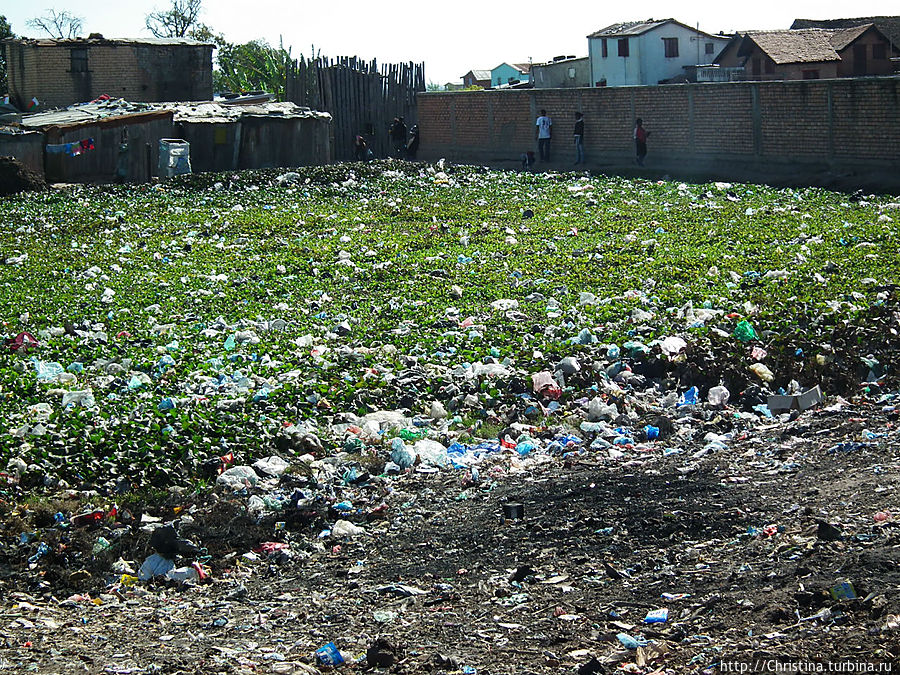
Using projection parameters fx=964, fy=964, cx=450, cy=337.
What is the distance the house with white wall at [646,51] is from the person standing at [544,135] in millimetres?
36665

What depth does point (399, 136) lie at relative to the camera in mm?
27781

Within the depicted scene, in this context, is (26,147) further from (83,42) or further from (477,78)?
(477,78)

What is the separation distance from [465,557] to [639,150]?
1880 cm

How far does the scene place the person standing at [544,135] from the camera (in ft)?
78.7

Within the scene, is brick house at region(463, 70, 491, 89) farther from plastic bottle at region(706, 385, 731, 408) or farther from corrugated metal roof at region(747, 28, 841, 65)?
plastic bottle at region(706, 385, 731, 408)

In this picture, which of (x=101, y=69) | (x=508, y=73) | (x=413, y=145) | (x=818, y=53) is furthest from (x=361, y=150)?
(x=508, y=73)

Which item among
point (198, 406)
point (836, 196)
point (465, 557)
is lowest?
point (465, 557)

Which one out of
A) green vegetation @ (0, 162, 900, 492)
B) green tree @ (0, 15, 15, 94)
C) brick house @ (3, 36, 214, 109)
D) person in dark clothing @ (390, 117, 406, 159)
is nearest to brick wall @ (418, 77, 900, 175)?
person in dark clothing @ (390, 117, 406, 159)

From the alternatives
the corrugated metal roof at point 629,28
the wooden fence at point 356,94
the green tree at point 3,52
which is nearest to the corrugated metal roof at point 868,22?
the corrugated metal roof at point 629,28

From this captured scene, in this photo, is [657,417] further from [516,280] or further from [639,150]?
[639,150]

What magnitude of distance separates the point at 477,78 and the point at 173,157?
65885 mm

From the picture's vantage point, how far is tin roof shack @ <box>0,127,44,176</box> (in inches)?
839

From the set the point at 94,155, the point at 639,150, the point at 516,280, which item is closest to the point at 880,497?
the point at 516,280

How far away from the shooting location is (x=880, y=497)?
4523 millimetres
